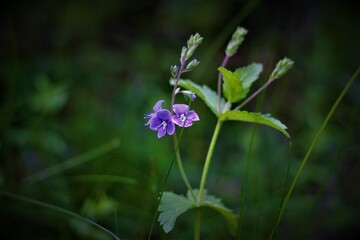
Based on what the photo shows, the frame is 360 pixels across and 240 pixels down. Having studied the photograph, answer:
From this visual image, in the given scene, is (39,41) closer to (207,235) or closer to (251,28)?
(251,28)

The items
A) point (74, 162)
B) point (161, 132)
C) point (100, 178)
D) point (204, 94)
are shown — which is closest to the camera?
point (161, 132)

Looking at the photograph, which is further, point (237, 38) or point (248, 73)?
point (248, 73)

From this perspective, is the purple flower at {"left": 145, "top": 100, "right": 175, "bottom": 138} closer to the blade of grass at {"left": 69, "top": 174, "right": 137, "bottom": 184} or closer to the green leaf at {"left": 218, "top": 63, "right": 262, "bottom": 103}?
the green leaf at {"left": 218, "top": 63, "right": 262, "bottom": 103}

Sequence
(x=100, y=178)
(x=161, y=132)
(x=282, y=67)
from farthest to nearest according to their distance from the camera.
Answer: (x=100, y=178), (x=282, y=67), (x=161, y=132)

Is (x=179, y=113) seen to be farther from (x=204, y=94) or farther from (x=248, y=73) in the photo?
(x=248, y=73)

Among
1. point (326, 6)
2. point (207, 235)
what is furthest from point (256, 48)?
point (207, 235)

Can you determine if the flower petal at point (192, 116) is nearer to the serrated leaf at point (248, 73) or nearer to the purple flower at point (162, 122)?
the purple flower at point (162, 122)

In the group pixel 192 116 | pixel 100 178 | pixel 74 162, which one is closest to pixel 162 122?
pixel 192 116
